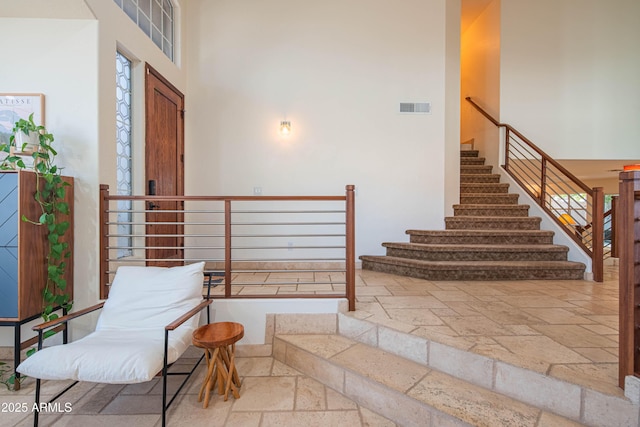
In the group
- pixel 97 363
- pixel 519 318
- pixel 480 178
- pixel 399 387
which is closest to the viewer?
pixel 97 363

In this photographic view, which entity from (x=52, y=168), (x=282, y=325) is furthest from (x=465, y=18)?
(x=52, y=168)

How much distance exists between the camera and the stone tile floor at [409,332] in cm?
178

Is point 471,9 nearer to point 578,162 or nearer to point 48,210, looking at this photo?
point 578,162

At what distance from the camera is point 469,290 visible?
3.18 meters

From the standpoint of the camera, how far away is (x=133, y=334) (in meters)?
2.09

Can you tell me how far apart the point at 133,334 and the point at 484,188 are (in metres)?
5.28

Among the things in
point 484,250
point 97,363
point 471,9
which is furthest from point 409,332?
point 471,9

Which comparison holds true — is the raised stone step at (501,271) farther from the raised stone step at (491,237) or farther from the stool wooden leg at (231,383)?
the stool wooden leg at (231,383)

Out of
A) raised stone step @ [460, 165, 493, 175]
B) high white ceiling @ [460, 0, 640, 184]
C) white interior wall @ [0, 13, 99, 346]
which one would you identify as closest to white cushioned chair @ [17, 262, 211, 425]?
white interior wall @ [0, 13, 99, 346]

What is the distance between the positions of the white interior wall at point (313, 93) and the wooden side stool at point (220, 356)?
99.2 inches

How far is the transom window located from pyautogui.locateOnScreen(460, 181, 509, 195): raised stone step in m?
4.99

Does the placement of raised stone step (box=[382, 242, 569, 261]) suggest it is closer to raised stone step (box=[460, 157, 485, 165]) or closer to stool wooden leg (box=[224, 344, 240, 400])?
raised stone step (box=[460, 157, 485, 165])

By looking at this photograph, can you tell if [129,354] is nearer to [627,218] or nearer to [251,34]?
[627,218]

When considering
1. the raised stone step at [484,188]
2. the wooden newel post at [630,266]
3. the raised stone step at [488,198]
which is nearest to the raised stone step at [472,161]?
the raised stone step at [484,188]
